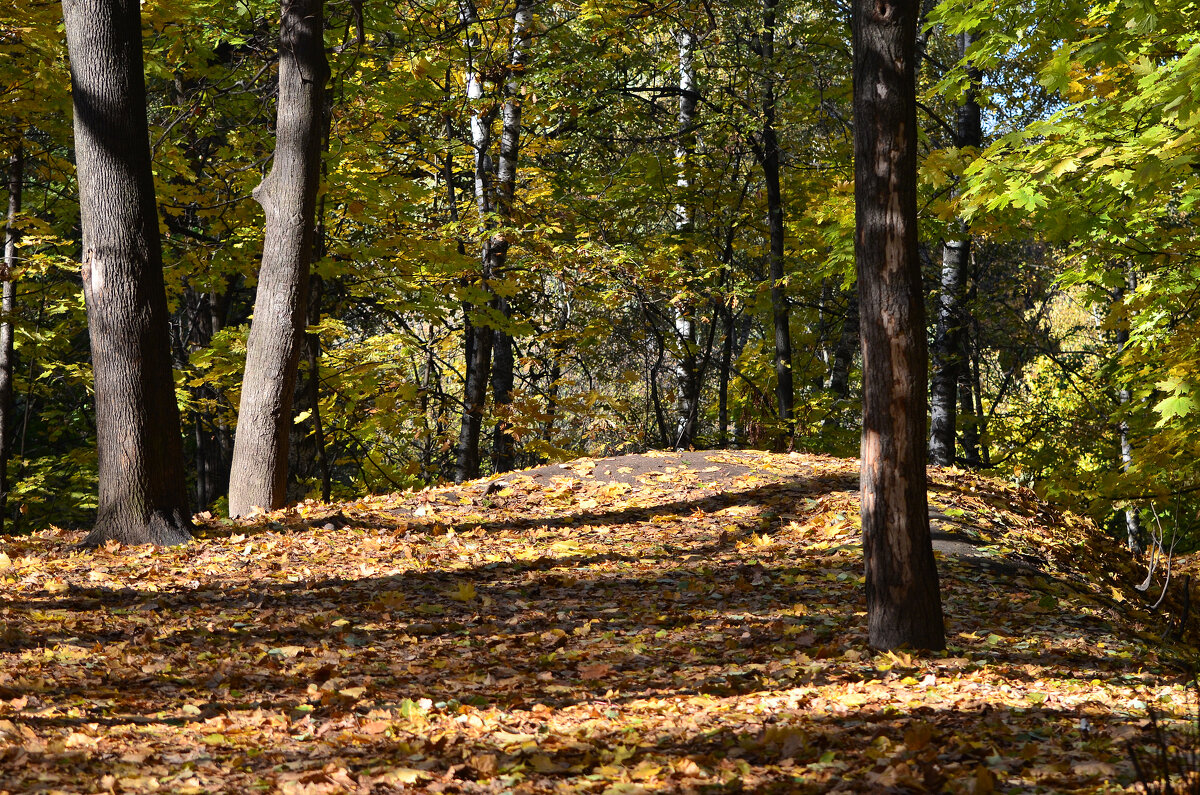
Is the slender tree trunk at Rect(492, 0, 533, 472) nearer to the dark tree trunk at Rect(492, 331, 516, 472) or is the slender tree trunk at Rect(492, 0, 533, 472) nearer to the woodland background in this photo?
the dark tree trunk at Rect(492, 331, 516, 472)

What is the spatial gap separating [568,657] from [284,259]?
4.89m

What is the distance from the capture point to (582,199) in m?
13.8

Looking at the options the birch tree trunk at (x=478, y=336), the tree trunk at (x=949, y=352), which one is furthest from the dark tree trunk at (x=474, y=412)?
the tree trunk at (x=949, y=352)

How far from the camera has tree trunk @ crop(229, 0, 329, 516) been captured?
778cm

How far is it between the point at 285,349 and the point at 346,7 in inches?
224

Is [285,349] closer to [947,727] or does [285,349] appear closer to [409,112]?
[409,112]

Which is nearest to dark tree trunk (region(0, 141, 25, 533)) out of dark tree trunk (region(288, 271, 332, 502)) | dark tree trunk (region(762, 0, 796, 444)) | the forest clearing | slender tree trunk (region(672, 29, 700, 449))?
the forest clearing

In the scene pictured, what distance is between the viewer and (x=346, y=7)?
11148 mm

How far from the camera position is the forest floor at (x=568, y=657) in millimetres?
3031

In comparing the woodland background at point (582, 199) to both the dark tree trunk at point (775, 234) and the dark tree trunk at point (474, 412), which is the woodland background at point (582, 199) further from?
the dark tree trunk at point (474, 412)

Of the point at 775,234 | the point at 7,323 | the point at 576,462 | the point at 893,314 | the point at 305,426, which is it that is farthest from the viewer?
the point at 775,234

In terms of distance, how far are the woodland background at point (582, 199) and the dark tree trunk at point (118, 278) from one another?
6.99 feet

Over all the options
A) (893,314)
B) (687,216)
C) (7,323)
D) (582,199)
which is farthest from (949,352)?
(7,323)

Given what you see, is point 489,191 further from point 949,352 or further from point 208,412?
point 949,352
